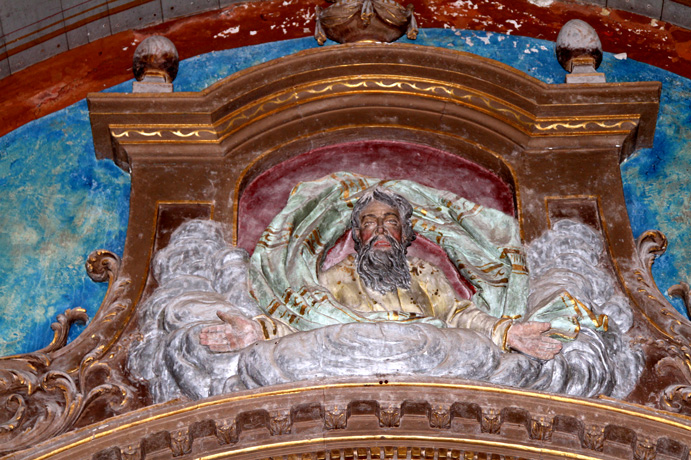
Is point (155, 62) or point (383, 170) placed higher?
point (155, 62)

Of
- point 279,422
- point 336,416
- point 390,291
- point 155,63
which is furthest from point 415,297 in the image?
point 155,63

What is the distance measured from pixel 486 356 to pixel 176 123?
267 cm

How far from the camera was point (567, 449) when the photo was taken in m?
6.71

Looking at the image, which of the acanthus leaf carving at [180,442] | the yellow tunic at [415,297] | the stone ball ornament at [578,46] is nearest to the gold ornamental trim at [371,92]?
the stone ball ornament at [578,46]

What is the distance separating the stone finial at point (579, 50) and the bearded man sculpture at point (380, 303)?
1323 millimetres

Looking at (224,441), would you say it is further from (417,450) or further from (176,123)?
(176,123)

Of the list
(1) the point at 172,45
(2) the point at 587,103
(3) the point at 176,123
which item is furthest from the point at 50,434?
(2) the point at 587,103

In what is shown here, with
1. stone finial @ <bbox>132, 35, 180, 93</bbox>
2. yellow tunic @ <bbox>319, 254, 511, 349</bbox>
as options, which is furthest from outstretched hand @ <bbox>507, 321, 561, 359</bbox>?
stone finial @ <bbox>132, 35, 180, 93</bbox>

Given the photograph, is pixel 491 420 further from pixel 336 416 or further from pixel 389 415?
pixel 336 416

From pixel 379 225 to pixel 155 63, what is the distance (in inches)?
80.5

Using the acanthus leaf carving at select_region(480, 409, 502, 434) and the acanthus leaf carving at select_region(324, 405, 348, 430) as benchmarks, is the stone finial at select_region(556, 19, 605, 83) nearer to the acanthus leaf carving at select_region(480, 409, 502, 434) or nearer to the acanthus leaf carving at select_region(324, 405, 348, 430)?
the acanthus leaf carving at select_region(480, 409, 502, 434)

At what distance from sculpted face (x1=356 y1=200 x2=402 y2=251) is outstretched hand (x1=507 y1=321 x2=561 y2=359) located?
36.5 inches

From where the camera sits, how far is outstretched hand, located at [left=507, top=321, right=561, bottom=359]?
281 inches

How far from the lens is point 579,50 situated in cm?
902
